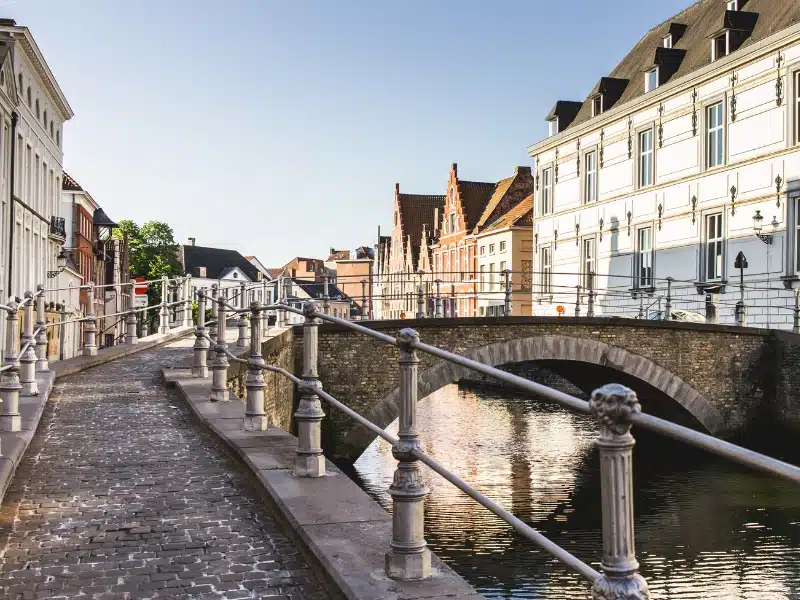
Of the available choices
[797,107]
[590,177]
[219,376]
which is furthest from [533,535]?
[590,177]

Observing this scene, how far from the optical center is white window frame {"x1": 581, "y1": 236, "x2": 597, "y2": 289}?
30688 millimetres

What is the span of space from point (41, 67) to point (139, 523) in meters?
30.7

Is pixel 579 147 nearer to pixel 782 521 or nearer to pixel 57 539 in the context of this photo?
pixel 782 521

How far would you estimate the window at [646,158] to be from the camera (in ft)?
90.1

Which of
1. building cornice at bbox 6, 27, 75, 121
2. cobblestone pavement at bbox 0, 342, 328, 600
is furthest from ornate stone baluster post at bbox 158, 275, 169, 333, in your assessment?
building cornice at bbox 6, 27, 75, 121

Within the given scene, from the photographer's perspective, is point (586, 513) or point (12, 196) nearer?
point (586, 513)

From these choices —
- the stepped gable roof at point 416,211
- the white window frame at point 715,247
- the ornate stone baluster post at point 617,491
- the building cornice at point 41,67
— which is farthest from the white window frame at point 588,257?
the stepped gable roof at point 416,211

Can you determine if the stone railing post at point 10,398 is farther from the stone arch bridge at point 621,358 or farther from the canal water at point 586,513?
the stone arch bridge at point 621,358

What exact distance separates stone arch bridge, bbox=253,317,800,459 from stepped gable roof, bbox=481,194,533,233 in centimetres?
2298

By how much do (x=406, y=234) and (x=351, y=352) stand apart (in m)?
50.2

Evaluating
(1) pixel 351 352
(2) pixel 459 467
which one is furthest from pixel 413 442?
(1) pixel 351 352

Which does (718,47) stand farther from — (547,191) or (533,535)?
(533,535)

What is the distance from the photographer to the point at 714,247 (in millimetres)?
24703

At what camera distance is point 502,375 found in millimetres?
2963
